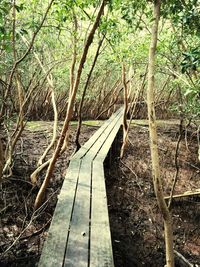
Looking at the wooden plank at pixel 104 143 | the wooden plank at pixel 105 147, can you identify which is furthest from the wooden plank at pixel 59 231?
the wooden plank at pixel 104 143

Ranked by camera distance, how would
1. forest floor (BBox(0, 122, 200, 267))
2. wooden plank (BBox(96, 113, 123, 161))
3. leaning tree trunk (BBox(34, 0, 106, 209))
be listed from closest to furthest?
leaning tree trunk (BBox(34, 0, 106, 209)) < forest floor (BBox(0, 122, 200, 267)) < wooden plank (BBox(96, 113, 123, 161))

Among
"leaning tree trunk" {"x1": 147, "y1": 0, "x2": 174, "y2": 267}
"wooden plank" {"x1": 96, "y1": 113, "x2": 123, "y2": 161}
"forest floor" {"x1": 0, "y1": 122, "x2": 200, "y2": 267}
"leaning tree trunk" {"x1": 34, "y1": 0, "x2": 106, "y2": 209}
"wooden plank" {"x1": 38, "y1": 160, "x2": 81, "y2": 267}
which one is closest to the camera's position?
"wooden plank" {"x1": 38, "y1": 160, "x2": 81, "y2": 267}

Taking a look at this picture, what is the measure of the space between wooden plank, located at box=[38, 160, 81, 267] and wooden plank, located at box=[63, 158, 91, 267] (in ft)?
0.16

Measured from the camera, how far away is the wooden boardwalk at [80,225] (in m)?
2.58

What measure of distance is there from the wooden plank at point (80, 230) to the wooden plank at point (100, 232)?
0.18 ft

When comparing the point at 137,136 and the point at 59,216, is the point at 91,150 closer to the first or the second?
the point at 59,216

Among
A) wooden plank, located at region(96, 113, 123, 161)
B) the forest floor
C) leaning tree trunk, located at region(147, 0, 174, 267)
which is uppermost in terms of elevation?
leaning tree trunk, located at region(147, 0, 174, 267)

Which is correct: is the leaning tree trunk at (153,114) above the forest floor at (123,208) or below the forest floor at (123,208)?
above

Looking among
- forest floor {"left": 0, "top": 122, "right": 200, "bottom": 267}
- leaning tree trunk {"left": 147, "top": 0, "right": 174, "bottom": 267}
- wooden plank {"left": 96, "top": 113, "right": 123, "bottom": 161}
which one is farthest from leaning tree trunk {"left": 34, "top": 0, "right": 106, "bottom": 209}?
wooden plank {"left": 96, "top": 113, "right": 123, "bottom": 161}

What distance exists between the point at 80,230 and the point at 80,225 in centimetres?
12

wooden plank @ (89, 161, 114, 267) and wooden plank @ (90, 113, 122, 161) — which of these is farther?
wooden plank @ (90, 113, 122, 161)

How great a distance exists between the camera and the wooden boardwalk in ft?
8.45

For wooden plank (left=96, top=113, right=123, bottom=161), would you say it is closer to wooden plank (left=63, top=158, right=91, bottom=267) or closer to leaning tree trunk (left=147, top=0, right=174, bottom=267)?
wooden plank (left=63, top=158, right=91, bottom=267)

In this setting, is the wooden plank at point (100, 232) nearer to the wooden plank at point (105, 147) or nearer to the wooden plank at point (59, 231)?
the wooden plank at point (59, 231)
